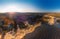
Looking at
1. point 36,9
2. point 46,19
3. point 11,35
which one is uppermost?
point 36,9

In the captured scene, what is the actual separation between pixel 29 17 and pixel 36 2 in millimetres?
170

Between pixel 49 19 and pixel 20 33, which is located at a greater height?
pixel 49 19

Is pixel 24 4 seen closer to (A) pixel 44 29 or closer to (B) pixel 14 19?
(B) pixel 14 19

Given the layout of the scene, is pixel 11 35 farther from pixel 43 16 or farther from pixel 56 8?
pixel 56 8

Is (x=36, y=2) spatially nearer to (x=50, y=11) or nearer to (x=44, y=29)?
(x=50, y=11)

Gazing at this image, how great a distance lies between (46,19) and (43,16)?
44 millimetres

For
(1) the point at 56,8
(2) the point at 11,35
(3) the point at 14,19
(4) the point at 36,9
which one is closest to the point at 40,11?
(4) the point at 36,9

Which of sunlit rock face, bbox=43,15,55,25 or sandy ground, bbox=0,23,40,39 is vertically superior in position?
sunlit rock face, bbox=43,15,55,25

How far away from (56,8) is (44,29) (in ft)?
0.81

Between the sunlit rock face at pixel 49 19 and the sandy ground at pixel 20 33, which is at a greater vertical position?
the sunlit rock face at pixel 49 19

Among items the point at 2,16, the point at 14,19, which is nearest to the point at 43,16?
the point at 14,19

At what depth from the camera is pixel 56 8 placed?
1.42 m

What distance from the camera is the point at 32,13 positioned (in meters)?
1.44

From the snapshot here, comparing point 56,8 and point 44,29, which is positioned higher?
point 56,8
